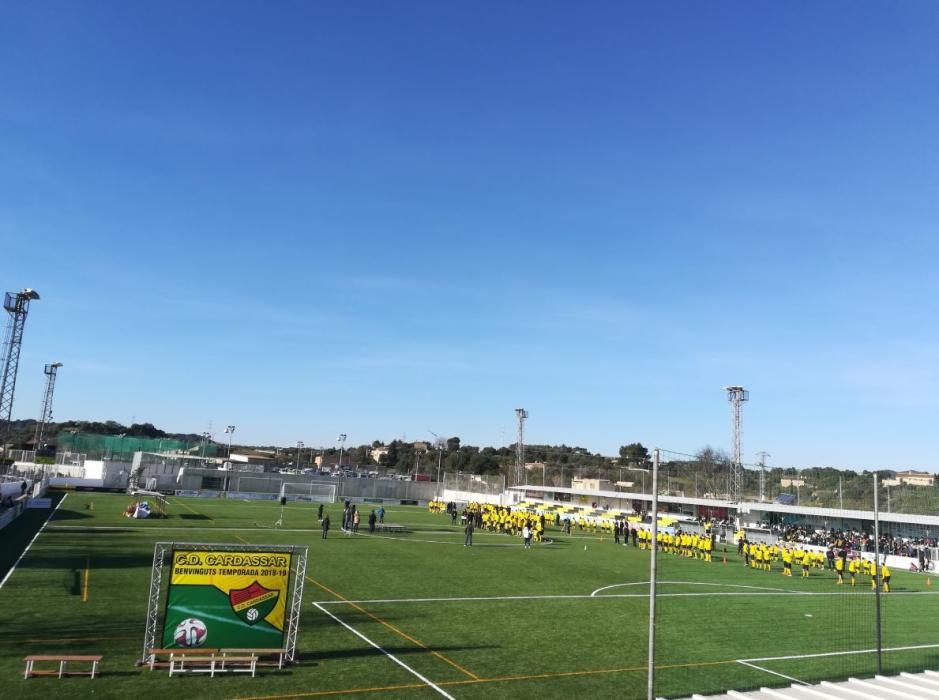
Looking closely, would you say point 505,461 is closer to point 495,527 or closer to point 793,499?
point 793,499

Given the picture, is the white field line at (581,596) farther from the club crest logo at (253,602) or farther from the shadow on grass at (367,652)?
the club crest logo at (253,602)

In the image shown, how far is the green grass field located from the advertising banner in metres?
0.72

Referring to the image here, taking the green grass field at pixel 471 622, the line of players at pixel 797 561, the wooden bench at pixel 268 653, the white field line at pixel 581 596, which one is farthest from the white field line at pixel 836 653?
the line of players at pixel 797 561

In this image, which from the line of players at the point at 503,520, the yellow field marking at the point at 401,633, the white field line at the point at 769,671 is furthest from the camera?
the line of players at the point at 503,520

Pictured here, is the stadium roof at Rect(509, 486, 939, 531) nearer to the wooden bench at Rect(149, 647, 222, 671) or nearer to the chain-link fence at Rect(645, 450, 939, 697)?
the chain-link fence at Rect(645, 450, 939, 697)

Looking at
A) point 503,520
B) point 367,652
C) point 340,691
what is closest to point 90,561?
point 367,652

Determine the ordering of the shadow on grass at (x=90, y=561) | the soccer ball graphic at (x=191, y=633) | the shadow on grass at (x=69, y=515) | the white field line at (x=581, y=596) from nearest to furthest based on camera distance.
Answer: the soccer ball graphic at (x=191, y=633) < the white field line at (x=581, y=596) < the shadow on grass at (x=90, y=561) < the shadow on grass at (x=69, y=515)

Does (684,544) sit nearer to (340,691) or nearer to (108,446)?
(340,691)

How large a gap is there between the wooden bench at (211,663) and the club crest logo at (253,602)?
0.69 meters

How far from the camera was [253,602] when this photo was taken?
42.9ft

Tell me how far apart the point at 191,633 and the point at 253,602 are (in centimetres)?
120

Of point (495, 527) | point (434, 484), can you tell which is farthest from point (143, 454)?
point (495, 527)

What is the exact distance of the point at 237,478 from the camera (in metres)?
67.6

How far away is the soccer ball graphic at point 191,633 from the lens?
12523mm
